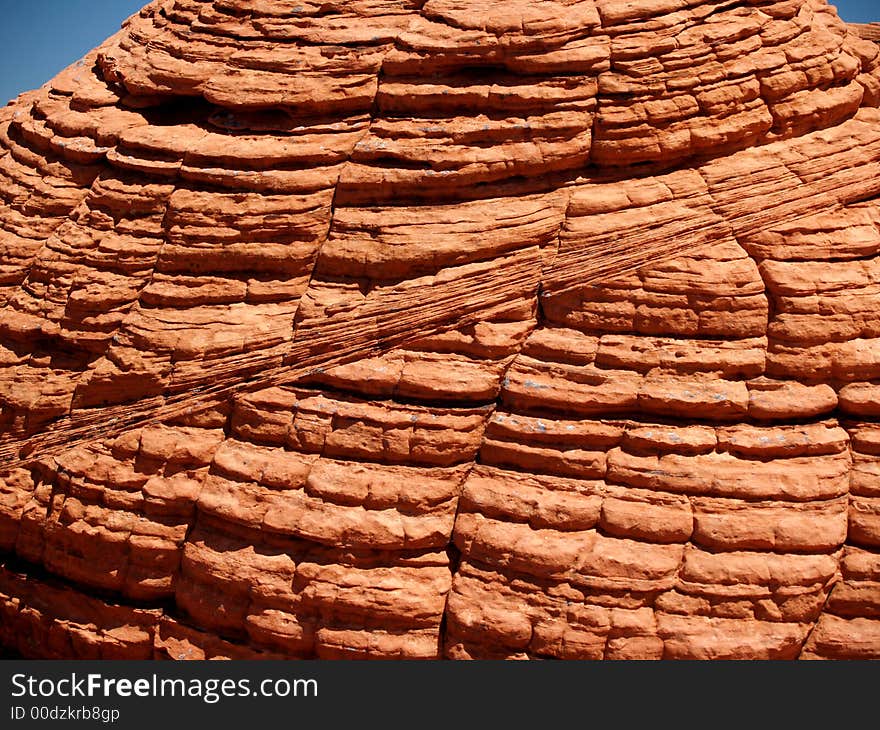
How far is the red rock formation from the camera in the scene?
24.0 ft

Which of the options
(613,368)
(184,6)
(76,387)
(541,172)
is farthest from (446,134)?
(76,387)

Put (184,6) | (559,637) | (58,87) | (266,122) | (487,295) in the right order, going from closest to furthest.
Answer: (559,637), (487,295), (266,122), (184,6), (58,87)

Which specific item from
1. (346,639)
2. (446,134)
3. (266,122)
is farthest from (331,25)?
(346,639)

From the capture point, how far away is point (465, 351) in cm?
770

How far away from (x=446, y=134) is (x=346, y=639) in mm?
3931

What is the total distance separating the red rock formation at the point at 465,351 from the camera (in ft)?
24.0

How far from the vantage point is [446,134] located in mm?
7934

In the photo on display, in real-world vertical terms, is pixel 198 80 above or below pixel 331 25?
below

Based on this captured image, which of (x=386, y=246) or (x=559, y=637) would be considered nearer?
(x=559, y=637)

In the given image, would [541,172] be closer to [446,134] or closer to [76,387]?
[446,134]

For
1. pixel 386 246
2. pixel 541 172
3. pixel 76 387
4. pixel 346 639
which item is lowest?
pixel 346 639

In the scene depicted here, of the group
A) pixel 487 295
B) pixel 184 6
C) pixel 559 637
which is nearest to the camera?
pixel 559 637

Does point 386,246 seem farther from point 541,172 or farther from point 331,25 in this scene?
point 331,25

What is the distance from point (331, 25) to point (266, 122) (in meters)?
0.99
